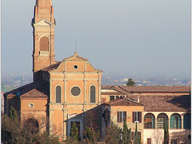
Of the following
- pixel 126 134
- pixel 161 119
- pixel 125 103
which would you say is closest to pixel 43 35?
pixel 125 103

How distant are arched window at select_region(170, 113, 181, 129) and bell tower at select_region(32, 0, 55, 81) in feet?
86.0

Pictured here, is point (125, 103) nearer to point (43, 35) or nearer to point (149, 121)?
point (149, 121)

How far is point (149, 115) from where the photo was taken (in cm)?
6669

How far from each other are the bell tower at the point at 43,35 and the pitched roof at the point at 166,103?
21.0 meters

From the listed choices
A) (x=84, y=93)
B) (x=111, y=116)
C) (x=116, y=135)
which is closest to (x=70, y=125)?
(x=84, y=93)

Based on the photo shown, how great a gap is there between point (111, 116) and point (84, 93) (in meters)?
8.00

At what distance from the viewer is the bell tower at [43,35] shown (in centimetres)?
8744

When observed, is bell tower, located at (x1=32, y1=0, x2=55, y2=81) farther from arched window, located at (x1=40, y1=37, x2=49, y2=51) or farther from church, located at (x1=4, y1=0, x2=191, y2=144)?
church, located at (x1=4, y1=0, x2=191, y2=144)

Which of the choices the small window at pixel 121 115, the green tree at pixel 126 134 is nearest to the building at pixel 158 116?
the small window at pixel 121 115

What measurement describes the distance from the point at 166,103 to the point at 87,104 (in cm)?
987

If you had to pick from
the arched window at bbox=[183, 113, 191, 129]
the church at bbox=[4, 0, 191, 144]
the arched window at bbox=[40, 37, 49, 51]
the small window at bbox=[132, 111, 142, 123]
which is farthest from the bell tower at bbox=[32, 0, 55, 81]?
the arched window at bbox=[183, 113, 191, 129]

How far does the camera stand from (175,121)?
219ft

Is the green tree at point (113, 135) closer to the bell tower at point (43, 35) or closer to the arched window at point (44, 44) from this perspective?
the bell tower at point (43, 35)

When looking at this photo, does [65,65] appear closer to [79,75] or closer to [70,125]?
[79,75]
